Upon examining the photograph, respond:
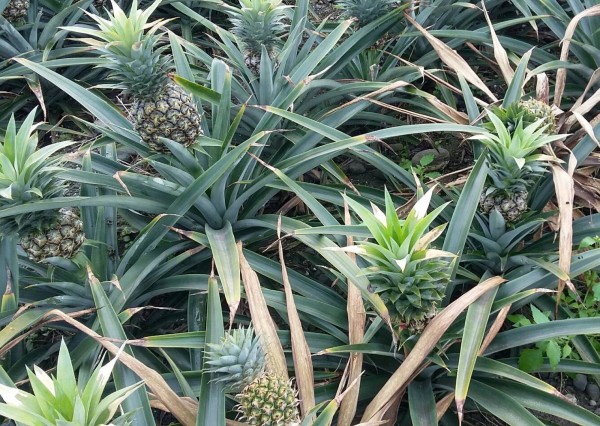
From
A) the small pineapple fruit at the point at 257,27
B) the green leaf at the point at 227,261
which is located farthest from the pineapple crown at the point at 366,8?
the green leaf at the point at 227,261

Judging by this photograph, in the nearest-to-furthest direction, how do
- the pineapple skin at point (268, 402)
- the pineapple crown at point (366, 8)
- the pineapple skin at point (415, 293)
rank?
the pineapple skin at point (268, 402) < the pineapple skin at point (415, 293) < the pineapple crown at point (366, 8)

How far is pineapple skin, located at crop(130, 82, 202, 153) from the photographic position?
5.57ft

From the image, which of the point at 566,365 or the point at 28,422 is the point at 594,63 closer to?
the point at 566,365

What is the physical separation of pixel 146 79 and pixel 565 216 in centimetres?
133

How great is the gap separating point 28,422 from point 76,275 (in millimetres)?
873

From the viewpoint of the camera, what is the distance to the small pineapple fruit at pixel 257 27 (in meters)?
2.05

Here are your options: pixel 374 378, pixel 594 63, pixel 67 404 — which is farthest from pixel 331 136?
pixel 594 63

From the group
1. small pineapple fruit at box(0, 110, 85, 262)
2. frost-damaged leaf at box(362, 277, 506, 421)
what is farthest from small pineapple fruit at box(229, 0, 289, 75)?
frost-damaged leaf at box(362, 277, 506, 421)

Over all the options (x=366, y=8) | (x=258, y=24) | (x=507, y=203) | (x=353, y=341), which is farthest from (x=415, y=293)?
(x=366, y=8)

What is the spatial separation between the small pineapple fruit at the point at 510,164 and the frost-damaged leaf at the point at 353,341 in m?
A: 0.47

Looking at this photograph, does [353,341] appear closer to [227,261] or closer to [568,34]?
[227,261]

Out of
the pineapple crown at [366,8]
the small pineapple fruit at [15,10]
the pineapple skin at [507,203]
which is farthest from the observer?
the small pineapple fruit at [15,10]

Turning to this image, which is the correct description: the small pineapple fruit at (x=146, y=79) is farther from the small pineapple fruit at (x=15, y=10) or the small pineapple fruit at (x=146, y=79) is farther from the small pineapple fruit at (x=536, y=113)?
the small pineapple fruit at (x=15, y=10)

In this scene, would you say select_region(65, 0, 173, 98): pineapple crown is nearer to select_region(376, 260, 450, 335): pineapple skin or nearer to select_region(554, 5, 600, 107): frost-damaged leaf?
select_region(376, 260, 450, 335): pineapple skin
